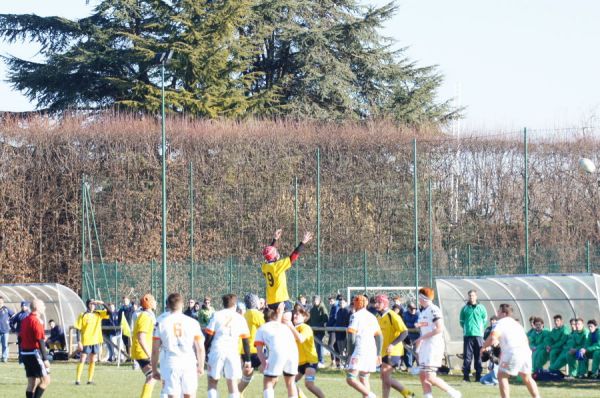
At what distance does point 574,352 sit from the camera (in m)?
25.2

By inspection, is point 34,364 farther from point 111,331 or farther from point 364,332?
point 111,331

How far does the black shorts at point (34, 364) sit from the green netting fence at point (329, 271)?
1677 cm


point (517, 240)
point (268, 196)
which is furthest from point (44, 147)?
point (517, 240)

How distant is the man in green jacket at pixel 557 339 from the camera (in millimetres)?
25766

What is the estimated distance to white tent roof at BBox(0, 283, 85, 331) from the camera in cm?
3619

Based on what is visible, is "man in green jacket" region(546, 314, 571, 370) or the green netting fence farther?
the green netting fence

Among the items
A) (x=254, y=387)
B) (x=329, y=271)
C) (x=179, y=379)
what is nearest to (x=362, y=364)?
(x=179, y=379)

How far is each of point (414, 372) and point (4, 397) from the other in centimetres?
985

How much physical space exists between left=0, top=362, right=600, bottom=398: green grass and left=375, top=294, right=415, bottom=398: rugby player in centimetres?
210

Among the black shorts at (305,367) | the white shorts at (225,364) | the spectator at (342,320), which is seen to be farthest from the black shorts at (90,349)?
the white shorts at (225,364)

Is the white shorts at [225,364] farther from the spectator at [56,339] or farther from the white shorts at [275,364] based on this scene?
the spectator at [56,339]

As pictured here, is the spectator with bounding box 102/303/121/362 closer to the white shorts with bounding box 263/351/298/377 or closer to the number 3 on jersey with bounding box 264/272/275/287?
the number 3 on jersey with bounding box 264/272/275/287

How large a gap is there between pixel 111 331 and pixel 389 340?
53.0 feet

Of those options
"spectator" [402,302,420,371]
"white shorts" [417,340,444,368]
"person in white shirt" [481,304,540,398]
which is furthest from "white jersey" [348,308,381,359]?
"spectator" [402,302,420,371]
